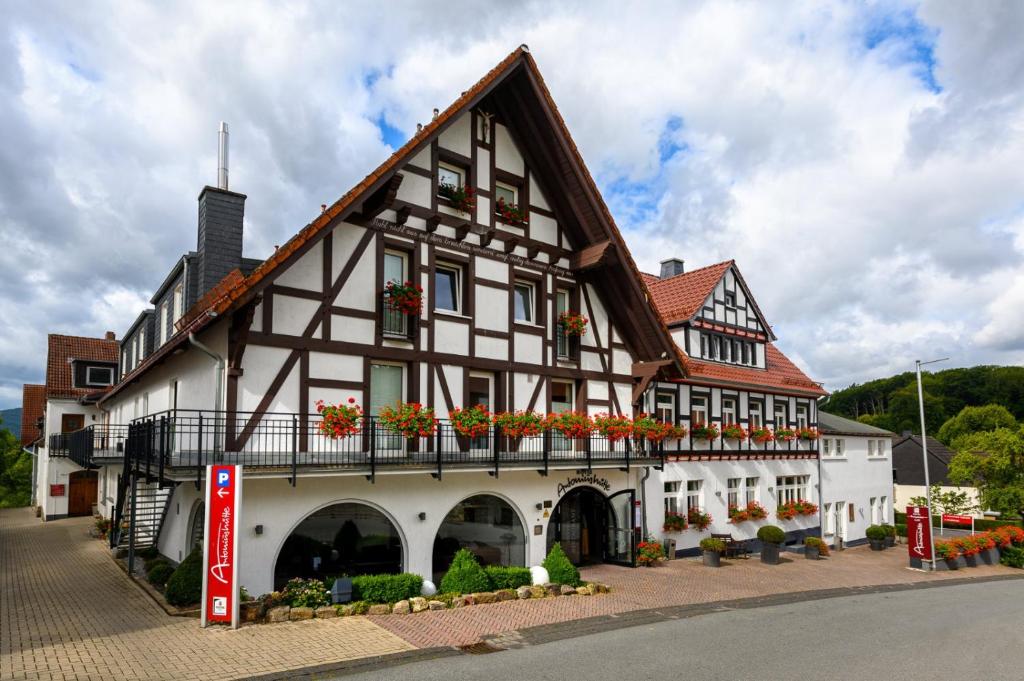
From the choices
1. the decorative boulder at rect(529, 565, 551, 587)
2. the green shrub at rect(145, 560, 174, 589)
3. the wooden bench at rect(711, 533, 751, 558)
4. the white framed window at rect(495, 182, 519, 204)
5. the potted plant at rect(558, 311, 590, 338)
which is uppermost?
the white framed window at rect(495, 182, 519, 204)

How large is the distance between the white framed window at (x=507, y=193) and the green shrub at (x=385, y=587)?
984 centimetres

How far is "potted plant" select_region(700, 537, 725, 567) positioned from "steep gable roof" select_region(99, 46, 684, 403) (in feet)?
18.6

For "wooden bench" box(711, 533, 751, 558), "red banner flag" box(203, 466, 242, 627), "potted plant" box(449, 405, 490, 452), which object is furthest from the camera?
"wooden bench" box(711, 533, 751, 558)

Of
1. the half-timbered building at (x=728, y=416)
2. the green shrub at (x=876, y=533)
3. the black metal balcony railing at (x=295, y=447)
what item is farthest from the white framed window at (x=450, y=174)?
the green shrub at (x=876, y=533)

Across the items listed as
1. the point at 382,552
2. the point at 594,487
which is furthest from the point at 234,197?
the point at 594,487

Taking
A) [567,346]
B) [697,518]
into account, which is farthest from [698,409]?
[567,346]

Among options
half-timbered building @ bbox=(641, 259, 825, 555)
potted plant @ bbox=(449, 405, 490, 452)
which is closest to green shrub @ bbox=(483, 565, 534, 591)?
potted plant @ bbox=(449, 405, 490, 452)

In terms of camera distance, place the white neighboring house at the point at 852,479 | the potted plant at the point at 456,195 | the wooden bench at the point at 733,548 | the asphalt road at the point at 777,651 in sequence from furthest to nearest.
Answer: the white neighboring house at the point at 852,479, the wooden bench at the point at 733,548, the potted plant at the point at 456,195, the asphalt road at the point at 777,651

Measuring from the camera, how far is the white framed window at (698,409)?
24.6 metres

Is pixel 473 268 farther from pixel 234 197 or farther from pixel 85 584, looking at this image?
pixel 85 584

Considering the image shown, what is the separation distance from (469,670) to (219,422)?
6582 mm

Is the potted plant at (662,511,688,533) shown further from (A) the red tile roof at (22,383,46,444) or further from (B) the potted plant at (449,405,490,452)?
(A) the red tile roof at (22,383,46,444)

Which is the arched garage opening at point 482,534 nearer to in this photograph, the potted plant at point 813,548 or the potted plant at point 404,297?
the potted plant at point 404,297

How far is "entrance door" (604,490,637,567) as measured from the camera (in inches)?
806
